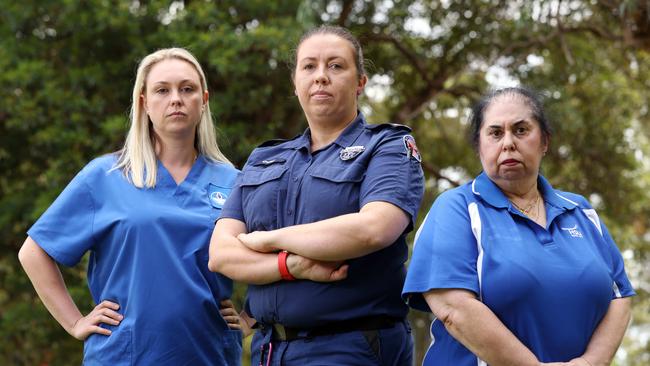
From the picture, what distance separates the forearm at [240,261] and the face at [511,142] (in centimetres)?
82

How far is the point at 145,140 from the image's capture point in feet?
13.0

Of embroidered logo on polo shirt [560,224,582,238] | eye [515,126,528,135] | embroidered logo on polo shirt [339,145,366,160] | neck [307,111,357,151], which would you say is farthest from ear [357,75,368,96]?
embroidered logo on polo shirt [560,224,582,238]

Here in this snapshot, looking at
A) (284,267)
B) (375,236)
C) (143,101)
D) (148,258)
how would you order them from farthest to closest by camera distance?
(143,101)
(148,258)
(284,267)
(375,236)

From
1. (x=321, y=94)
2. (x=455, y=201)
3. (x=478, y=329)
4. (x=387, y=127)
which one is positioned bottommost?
(x=478, y=329)

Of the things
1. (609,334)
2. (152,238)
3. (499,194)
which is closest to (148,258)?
(152,238)

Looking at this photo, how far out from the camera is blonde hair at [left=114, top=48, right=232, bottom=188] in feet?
12.7

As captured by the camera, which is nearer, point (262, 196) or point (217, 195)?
point (262, 196)

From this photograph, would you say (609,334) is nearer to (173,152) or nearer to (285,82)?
(173,152)

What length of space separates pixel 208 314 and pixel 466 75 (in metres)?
8.19

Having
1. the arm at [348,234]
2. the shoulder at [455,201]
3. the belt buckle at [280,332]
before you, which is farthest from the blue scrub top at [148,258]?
the shoulder at [455,201]

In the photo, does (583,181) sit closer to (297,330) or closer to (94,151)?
(94,151)

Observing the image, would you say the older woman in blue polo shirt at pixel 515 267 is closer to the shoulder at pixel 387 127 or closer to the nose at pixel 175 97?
the shoulder at pixel 387 127

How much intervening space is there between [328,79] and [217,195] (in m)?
0.84

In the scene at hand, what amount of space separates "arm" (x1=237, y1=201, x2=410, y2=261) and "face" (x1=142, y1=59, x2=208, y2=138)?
3.13ft
